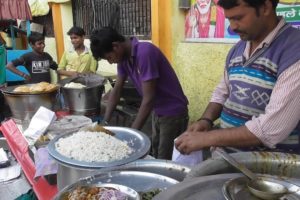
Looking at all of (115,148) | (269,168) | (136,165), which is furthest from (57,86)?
(269,168)

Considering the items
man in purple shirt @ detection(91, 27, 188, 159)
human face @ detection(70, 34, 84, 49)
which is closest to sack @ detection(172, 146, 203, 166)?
man in purple shirt @ detection(91, 27, 188, 159)

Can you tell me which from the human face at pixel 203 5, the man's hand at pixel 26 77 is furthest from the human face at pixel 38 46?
the human face at pixel 203 5

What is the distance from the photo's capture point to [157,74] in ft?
8.88

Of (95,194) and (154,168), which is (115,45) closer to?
(154,168)

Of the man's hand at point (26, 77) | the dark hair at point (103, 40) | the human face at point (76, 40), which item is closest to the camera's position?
the dark hair at point (103, 40)

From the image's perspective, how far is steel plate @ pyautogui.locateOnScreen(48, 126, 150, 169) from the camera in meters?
1.51

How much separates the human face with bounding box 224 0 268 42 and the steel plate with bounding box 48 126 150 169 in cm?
77

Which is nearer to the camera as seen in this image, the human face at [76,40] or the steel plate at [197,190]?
the steel plate at [197,190]

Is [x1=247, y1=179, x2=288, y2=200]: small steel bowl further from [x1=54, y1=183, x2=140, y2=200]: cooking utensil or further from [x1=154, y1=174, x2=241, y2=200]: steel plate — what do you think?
[x1=54, y1=183, x2=140, y2=200]: cooking utensil

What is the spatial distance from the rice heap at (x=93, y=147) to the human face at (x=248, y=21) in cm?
83

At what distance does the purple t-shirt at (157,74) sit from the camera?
8.84 ft

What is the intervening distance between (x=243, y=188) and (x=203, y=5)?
4088 mm

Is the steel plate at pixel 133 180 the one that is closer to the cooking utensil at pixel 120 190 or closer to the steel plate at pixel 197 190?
the cooking utensil at pixel 120 190

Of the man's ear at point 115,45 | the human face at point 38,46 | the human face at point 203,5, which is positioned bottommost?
the human face at point 38,46
